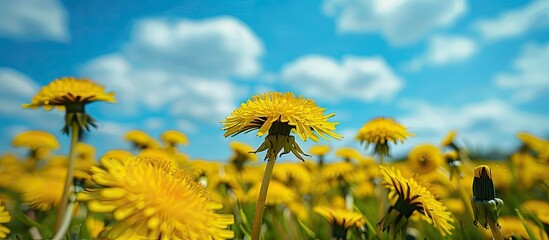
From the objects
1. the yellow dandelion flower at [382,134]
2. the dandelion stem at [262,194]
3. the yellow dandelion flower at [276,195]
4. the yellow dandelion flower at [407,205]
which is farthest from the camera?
the yellow dandelion flower at [276,195]

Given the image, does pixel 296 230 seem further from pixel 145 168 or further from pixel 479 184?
pixel 145 168

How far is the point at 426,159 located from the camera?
2.33 metres

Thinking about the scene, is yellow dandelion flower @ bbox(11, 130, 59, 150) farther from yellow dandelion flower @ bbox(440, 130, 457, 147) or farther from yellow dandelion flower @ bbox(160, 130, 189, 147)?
yellow dandelion flower @ bbox(440, 130, 457, 147)

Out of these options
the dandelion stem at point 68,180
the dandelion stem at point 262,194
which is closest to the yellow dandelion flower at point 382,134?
the dandelion stem at point 262,194

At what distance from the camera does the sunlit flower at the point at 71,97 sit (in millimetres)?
1412

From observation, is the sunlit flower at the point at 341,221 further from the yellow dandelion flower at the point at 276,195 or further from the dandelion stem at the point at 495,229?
the yellow dandelion flower at the point at 276,195

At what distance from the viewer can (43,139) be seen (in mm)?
2920

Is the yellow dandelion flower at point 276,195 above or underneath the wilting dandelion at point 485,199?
above

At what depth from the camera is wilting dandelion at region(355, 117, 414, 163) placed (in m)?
1.62

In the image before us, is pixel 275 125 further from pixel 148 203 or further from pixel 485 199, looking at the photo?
pixel 485 199

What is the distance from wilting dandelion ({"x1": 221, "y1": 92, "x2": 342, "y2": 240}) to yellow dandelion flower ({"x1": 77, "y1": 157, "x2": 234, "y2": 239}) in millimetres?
203

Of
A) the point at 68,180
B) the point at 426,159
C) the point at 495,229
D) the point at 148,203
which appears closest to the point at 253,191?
the point at 426,159

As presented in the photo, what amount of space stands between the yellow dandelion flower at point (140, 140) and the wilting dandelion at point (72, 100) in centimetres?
120

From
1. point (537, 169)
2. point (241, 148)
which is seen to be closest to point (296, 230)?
point (241, 148)
